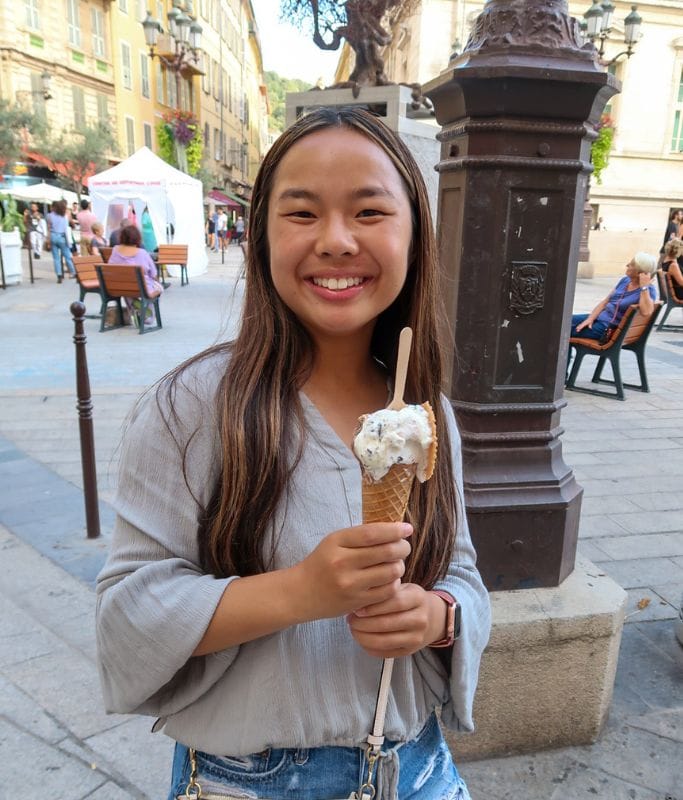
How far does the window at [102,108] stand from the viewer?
34031 millimetres

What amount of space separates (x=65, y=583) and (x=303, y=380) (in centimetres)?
266

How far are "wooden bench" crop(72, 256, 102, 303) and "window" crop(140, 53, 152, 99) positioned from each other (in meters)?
30.7

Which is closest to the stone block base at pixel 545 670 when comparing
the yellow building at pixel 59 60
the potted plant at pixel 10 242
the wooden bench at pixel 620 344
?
the wooden bench at pixel 620 344

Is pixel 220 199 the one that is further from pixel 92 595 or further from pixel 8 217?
pixel 92 595

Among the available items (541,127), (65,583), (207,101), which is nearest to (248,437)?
(541,127)

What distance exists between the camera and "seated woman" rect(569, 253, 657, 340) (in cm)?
694

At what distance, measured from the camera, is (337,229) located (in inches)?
45.9

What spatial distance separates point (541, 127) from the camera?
6.95 ft

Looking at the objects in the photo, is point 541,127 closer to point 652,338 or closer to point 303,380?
point 303,380

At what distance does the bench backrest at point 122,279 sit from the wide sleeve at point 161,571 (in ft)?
29.0

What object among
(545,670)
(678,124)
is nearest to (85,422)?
(545,670)

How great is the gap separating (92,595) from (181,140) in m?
29.5

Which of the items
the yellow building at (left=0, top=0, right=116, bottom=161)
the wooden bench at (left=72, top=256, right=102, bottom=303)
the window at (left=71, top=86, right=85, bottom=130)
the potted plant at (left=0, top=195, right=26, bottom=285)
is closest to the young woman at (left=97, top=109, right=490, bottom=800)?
the wooden bench at (left=72, top=256, right=102, bottom=303)

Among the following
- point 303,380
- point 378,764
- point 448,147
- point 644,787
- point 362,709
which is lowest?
point 644,787
